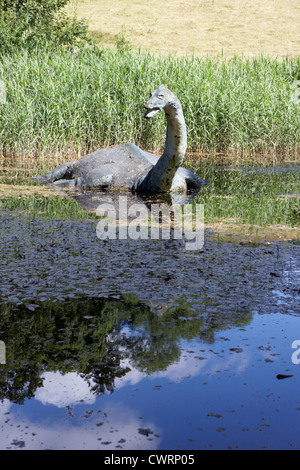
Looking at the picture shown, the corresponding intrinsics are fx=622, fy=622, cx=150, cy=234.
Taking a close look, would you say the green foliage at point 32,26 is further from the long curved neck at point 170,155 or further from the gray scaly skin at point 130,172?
the long curved neck at point 170,155

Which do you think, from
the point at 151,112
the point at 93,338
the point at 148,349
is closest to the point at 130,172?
the point at 151,112

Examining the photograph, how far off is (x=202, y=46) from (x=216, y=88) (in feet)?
83.3

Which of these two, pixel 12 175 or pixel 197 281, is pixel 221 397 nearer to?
pixel 197 281

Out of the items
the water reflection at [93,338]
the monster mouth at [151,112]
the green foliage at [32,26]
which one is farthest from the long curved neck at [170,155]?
the green foliage at [32,26]

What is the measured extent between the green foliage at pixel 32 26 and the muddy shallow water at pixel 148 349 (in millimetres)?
10860

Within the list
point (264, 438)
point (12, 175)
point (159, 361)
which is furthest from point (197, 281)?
point (12, 175)

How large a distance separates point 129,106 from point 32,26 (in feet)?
19.9

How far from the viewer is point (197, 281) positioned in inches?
163

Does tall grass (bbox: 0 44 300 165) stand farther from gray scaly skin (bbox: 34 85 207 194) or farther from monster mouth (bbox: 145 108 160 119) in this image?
monster mouth (bbox: 145 108 160 119)

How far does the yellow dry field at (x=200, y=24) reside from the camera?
119 feet

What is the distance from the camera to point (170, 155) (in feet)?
25.4

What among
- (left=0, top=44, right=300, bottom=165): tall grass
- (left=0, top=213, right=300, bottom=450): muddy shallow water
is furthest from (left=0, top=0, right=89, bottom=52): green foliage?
(left=0, top=213, right=300, bottom=450): muddy shallow water

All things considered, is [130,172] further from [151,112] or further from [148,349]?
[148,349]

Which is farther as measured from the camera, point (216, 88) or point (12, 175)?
point (216, 88)
